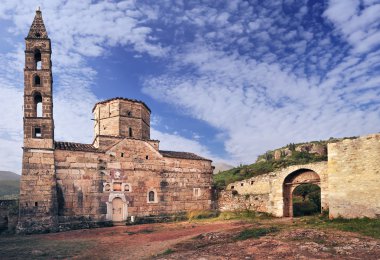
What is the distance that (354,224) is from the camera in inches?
551

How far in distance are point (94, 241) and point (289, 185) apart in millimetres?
13547

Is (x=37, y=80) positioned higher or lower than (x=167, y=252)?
higher

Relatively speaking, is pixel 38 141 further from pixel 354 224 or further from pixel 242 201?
pixel 354 224

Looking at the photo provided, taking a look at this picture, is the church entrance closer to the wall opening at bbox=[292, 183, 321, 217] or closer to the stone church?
the stone church

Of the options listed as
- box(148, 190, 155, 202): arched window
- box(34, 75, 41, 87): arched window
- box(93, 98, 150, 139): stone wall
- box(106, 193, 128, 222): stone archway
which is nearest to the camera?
box(34, 75, 41, 87): arched window

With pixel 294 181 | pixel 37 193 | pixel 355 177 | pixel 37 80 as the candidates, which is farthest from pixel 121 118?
pixel 355 177

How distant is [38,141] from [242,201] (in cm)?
1559

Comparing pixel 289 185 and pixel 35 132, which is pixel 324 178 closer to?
pixel 289 185

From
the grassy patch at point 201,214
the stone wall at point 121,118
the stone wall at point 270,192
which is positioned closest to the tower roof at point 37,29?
the stone wall at point 121,118

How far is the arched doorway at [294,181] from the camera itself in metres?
20.0

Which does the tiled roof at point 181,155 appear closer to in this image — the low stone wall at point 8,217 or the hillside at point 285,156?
the low stone wall at point 8,217

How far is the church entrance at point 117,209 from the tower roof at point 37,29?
1233 cm

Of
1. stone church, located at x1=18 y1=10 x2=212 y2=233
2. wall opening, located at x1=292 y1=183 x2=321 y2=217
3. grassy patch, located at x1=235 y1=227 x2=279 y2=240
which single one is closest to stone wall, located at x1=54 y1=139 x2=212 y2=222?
stone church, located at x1=18 y1=10 x2=212 y2=233

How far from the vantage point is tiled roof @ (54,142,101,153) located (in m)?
20.1
